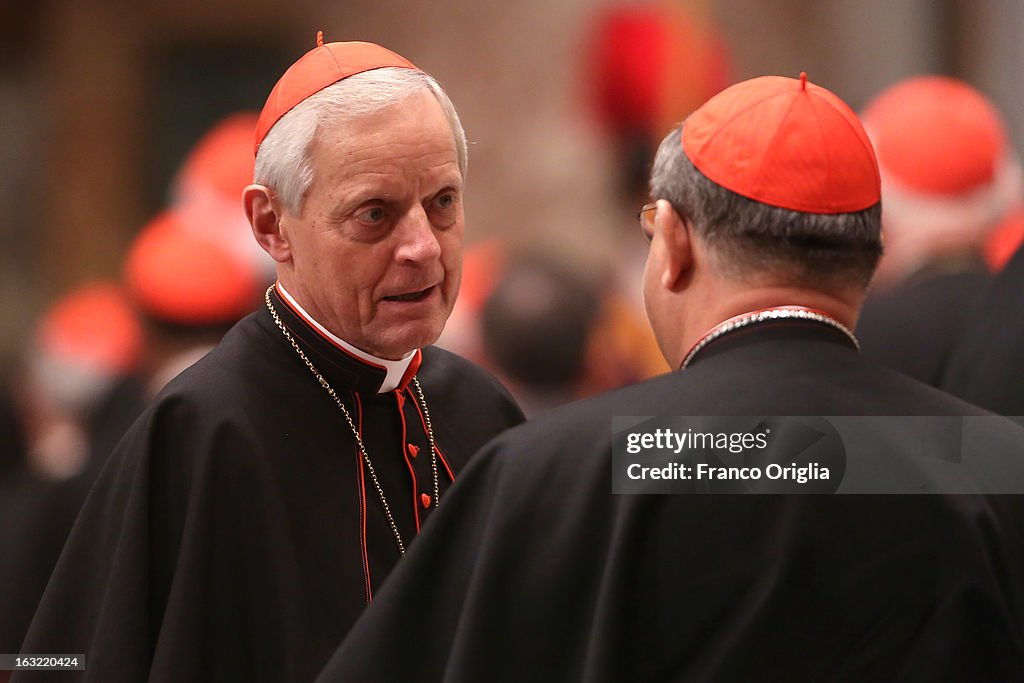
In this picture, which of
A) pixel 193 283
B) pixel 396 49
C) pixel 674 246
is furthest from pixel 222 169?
pixel 396 49

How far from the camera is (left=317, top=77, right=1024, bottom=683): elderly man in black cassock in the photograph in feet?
7.24

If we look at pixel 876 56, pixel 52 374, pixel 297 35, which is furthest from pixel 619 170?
pixel 52 374

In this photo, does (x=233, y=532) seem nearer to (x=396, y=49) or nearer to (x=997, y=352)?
(x=997, y=352)

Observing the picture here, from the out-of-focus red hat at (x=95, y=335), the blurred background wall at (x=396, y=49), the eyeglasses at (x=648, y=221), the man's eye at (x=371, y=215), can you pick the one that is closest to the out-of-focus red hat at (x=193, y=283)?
the out-of-focus red hat at (x=95, y=335)

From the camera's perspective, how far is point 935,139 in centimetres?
464

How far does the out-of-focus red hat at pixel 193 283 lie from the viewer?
12.7 feet

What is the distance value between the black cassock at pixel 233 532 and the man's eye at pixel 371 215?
0.82ft

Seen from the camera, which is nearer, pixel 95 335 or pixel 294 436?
pixel 294 436

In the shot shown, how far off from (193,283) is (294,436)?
1.41 metres

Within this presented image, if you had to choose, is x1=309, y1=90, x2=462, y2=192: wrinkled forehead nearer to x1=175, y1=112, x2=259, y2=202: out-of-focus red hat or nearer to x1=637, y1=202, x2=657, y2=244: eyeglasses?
x1=637, y1=202, x2=657, y2=244: eyeglasses

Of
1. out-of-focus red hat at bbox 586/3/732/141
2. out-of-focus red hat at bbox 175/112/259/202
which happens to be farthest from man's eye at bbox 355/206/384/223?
out-of-focus red hat at bbox 586/3/732/141

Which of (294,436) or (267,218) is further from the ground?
(267,218)

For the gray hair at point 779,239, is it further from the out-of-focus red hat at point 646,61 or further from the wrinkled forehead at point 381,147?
the out-of-focus red hat at point 646,61

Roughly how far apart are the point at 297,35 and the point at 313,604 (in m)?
7.67
